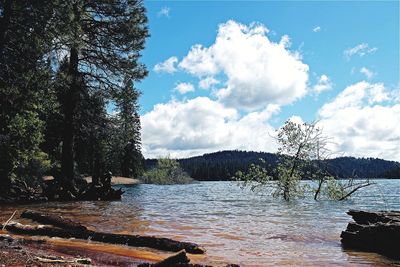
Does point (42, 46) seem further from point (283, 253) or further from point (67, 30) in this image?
point (283, 253)

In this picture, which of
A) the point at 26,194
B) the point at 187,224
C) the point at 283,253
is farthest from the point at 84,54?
the point at 283,253

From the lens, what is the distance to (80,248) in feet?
28.7

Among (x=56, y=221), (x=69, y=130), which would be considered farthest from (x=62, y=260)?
(x=69, y=130)

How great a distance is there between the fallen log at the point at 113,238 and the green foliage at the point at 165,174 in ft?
294

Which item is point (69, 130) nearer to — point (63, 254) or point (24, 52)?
point (24, 52)

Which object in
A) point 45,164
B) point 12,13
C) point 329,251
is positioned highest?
point 12,13

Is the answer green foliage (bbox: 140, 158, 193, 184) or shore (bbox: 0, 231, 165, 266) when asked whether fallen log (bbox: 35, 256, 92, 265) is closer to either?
shore (bbox: 0, 231, 165, 266)

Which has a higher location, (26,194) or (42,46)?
(42,46)

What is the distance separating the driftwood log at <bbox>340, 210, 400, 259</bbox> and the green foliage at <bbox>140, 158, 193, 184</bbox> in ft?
295

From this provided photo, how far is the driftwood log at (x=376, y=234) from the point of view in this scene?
10.0 metres

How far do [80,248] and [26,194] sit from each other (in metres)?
17.1

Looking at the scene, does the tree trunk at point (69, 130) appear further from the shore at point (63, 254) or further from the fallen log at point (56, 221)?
the shore at point (63, 254)

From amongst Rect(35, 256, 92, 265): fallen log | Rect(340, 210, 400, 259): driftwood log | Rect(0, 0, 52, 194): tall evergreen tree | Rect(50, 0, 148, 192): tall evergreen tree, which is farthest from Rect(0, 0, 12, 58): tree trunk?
Rect(340, 210, 400, 259): driftwood log

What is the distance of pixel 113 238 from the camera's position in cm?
977
